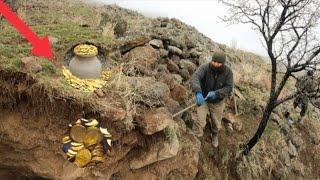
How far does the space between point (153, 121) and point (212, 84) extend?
66.6 inches

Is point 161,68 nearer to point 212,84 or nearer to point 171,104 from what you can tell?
point 171,104

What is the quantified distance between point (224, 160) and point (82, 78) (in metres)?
3.57

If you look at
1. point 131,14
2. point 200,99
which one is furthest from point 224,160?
point 131,14

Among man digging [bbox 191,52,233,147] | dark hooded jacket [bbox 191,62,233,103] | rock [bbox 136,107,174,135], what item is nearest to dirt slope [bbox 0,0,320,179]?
rock [bbox 136,107,174,135]

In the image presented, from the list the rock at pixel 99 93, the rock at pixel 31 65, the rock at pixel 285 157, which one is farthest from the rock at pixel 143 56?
the rock at pixel 285 157

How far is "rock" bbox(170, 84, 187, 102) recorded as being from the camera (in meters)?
8.99

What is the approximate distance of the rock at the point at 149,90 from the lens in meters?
7.28

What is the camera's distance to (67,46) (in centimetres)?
809

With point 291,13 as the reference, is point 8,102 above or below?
below

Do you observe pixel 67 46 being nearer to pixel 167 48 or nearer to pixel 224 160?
pixel 167 48

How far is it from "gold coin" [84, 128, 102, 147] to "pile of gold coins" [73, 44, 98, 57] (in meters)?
1.54

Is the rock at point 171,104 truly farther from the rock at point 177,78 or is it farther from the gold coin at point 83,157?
the gold coin at point 83,157

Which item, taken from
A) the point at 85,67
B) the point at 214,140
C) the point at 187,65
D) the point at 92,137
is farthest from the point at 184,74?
the point at 92,137

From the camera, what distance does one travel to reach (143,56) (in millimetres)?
8719
